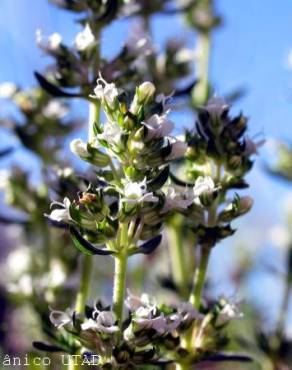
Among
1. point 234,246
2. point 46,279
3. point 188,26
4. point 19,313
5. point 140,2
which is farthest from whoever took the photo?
point 234,246

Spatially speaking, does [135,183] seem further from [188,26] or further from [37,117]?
[188,26]

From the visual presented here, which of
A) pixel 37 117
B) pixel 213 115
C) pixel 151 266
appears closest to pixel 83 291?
pixel 213 115

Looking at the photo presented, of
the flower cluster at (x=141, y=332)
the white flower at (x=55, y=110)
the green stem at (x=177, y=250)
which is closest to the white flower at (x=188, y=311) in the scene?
the flower cluster at (x=141, y=332)

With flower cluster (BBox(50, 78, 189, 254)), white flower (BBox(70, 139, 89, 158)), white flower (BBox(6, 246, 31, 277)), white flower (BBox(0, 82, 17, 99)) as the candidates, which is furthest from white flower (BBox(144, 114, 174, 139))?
white flower (BBox(6, 246, 31, 277))

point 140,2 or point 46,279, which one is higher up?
point 140,2

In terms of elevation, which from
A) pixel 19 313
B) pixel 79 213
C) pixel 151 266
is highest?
pixel 79 213

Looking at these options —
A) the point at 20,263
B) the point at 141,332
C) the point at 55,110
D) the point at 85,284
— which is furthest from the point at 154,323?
the point at 20,263

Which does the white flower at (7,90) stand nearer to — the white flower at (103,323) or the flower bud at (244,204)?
the flower bud at (244,204)
